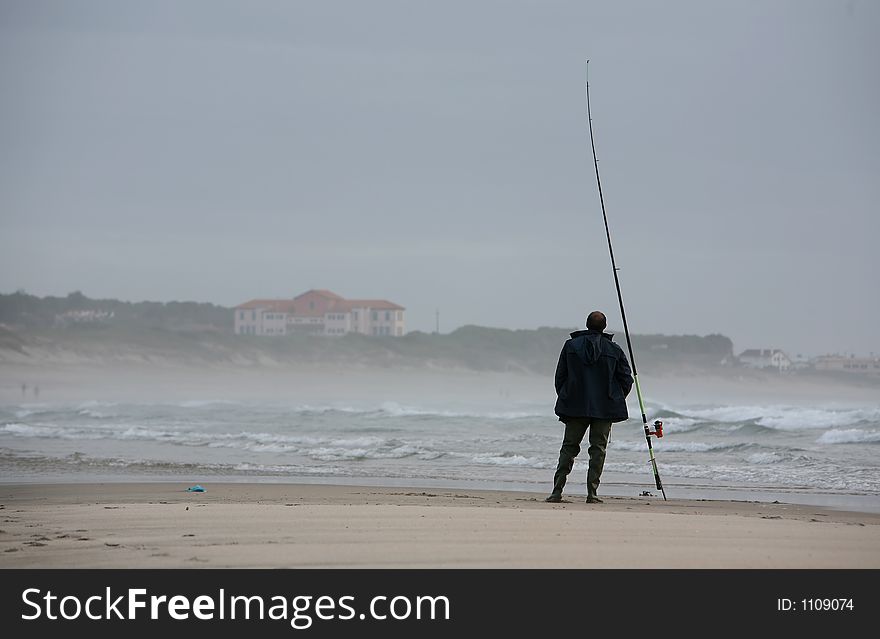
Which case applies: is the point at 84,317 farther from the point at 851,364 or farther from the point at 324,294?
the point at 851,364

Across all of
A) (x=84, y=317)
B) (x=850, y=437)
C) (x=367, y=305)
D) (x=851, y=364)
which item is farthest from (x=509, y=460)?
(x=367, y=305)

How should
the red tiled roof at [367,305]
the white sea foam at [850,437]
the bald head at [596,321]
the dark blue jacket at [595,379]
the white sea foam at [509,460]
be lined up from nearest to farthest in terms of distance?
1. the dark blue jacket at [595,379]
2. the bald head at [596,321]
3. the white sea foam at [509,460]
4. the white sea foam at [850,437]
5. the red tiled roof at [367,305]

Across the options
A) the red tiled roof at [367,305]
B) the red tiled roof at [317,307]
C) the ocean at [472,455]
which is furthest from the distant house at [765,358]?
the ocean at [472,455]

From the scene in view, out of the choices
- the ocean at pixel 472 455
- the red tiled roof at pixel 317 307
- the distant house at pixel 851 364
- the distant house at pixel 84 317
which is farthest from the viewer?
the red tiled roof at pixel 317 307

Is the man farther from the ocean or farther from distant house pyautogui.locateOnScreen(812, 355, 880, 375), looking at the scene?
distant house pyautogui.locateOnScreen(812, 355, 880, 375)

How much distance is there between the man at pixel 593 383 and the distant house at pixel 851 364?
48.9 metres

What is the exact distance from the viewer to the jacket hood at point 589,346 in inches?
250

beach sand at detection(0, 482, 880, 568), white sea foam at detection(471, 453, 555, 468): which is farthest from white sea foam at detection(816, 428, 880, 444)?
beach sand at detection(0, 482, 880, 568)

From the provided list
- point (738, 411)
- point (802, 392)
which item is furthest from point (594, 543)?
point (802, 392)

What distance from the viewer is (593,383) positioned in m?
6.38

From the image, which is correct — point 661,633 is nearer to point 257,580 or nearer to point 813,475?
point 257,580

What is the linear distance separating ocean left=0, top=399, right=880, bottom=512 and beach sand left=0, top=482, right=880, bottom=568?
2.49 metres

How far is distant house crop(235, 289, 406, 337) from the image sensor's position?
73.4 meters

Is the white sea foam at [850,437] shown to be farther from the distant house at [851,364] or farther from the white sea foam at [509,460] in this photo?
the distant house at [851,364]
